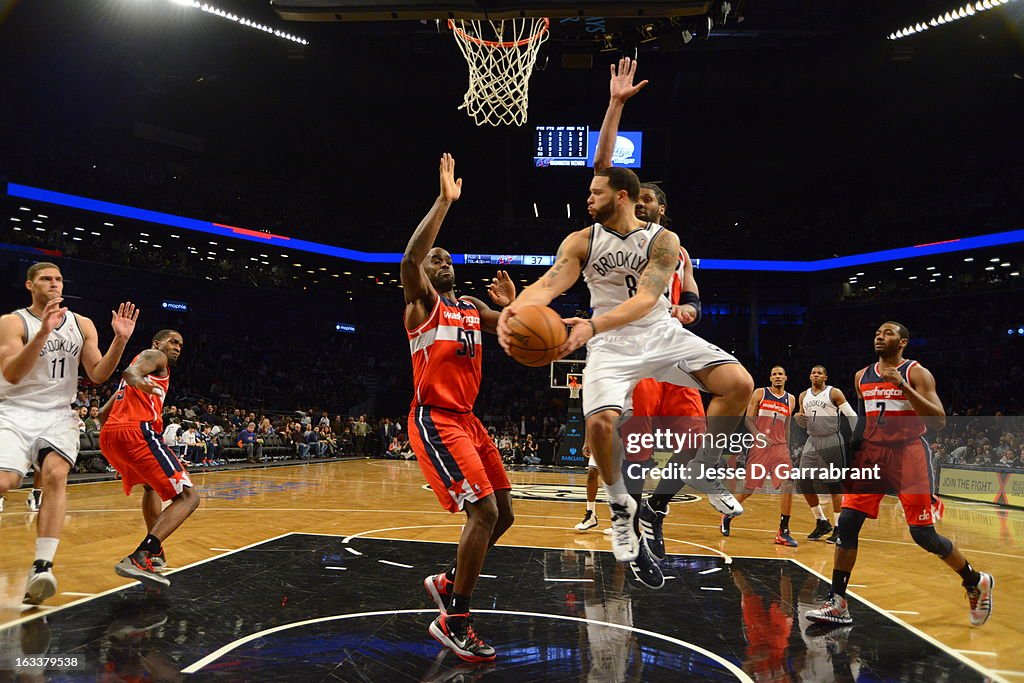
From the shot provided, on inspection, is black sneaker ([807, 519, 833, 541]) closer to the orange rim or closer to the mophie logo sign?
the mophie logo sign

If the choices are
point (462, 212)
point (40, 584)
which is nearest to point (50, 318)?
point (40, 584)

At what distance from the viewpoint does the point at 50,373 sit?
526cm

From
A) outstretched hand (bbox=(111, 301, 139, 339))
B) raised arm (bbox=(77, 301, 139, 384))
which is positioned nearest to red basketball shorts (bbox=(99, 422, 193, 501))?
raised arm (bbox=(77, 301, 139, 384))

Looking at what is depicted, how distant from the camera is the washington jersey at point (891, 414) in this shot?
5.66 m

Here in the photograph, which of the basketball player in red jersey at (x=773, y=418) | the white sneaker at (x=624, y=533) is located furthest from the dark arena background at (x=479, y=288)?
the basketball player in red jersey at (x=773, y=418)

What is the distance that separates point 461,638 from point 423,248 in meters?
2.39

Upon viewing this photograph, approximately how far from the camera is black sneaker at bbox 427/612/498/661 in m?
4.36

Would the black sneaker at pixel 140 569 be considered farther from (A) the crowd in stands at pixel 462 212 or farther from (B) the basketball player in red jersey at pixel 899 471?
(A) the crowd in stands at pixel 462 212

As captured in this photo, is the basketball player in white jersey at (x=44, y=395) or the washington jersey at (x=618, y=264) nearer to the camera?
the washington jersey at (x=618, y=264)

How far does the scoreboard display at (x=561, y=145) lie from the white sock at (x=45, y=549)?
77.9 ft

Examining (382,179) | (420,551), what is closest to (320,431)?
(382,179)

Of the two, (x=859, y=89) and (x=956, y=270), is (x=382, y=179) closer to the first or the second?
(x=859, y=89)

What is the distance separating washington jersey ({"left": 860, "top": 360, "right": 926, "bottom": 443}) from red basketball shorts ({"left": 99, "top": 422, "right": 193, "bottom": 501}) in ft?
18.0

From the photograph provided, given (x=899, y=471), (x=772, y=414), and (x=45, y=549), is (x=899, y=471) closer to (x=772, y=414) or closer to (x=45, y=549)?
(x=772, y=414)
